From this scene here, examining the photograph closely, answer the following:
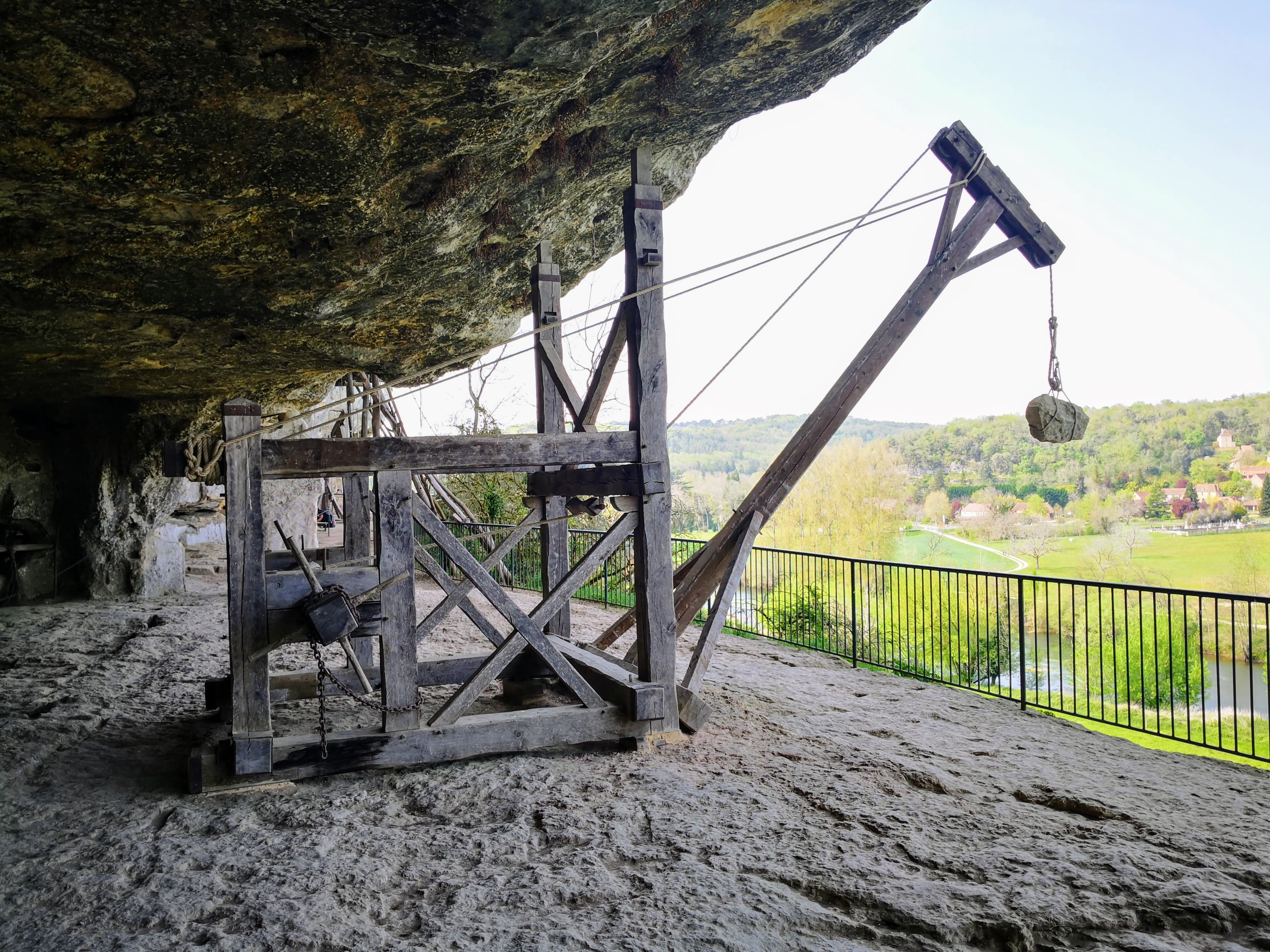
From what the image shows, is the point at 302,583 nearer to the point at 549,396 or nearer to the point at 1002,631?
the point at 549,396

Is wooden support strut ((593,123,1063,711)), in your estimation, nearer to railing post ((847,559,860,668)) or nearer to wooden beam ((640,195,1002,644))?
wooden beam ((640,195,1002,644))

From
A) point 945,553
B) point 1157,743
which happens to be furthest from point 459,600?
point 945,553

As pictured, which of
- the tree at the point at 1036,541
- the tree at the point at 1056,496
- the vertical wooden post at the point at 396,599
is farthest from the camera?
the tree at the point at 1056,496

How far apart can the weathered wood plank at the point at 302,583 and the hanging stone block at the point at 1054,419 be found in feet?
14.1

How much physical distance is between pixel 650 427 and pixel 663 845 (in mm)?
2469

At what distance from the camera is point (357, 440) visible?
4.34m

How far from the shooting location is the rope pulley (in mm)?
5285

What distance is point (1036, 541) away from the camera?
1077 inches

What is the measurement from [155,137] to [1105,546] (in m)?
28.2

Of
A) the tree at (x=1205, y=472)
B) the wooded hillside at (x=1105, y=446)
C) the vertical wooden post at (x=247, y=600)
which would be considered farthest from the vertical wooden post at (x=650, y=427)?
the tree at (x=1205, y=472)

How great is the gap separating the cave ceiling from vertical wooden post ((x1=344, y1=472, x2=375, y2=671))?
1.51m

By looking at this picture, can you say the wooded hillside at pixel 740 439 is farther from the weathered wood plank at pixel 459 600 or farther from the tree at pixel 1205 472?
the weathered wood plank at pixel 459 600

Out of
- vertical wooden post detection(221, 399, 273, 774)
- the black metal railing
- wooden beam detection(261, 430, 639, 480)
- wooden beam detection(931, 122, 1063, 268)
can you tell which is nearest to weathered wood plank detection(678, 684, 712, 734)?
the black metal railing

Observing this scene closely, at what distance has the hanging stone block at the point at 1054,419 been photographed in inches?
208
